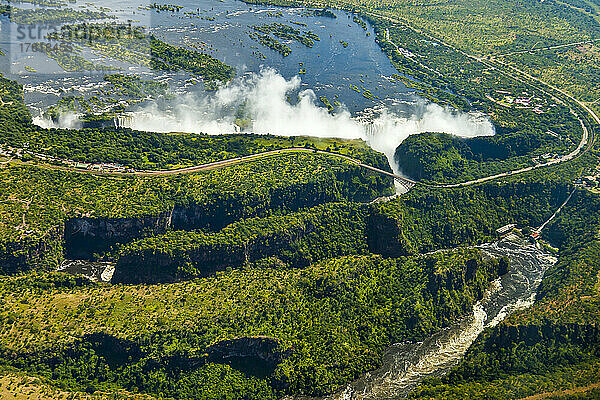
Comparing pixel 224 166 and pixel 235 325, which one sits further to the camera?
pixel 224 166

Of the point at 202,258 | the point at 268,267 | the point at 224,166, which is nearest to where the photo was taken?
the point at 202,258

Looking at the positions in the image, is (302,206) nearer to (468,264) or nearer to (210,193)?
(210,193)

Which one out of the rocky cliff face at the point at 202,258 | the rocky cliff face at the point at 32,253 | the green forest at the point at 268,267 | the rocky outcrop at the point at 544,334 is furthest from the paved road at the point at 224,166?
the rocky outcrop at the point at 544,334

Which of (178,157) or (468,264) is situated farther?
(178,157)

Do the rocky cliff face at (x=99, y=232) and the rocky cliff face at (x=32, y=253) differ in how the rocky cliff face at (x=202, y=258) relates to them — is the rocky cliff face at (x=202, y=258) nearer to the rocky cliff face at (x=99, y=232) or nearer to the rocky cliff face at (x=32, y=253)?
the rocky cliff face at (x=99, y=232)

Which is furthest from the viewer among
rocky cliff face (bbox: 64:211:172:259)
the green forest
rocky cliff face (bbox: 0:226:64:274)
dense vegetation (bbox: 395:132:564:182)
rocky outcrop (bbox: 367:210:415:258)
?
dense vegetation (bbox: 395:132:564:182)

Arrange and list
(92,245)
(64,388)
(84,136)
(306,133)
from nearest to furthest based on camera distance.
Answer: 1. (64,388)
2. (92,245)
3. (84,136)
4. (306,133)

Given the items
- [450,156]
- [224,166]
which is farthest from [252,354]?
[450,156]

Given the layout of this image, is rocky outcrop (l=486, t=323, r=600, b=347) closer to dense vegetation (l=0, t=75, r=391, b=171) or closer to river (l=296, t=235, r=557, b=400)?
river (l=296, t=235, r=557, b=400)

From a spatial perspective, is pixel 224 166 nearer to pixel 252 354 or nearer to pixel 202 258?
pixel 202 258

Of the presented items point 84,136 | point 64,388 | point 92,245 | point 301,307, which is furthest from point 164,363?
point 84,136

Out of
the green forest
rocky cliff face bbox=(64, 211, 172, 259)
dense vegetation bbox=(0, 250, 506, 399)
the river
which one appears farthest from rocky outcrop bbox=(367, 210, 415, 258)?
rocky cliff face bbox=(64, 211, 172, 259)
